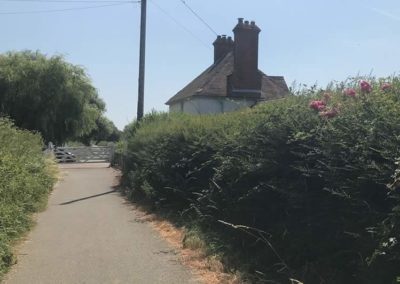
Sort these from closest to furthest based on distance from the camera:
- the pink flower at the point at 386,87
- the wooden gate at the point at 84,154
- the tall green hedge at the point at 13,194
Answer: the pink flower at the point at 386,87 < the tall green hedge at the point at 13,194 < the wooden gate at the point at 84,154

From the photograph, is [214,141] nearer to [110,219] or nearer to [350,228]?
[110,219]

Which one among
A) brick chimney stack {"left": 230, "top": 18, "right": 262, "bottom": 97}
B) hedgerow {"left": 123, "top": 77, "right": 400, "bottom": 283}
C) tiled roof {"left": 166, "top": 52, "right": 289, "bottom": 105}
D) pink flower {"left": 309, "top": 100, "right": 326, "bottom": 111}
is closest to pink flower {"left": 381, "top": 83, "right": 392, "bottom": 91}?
hedgerow {"left": 123, "top": 77, "right": 400, "bottom": 283}

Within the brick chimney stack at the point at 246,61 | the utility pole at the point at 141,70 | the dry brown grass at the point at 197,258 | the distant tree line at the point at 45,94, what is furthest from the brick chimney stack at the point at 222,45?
the dry brown grass at the point at 197,258

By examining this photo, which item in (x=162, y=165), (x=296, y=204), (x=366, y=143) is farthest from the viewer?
(x=162, y=165)

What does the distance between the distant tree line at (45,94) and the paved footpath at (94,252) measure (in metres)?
25.1

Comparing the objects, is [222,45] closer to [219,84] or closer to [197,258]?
[219,84]

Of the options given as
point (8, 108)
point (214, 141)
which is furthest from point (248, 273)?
point (8, 108)

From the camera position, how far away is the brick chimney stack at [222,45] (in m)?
40.3

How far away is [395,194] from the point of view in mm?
5230

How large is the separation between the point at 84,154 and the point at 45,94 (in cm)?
749

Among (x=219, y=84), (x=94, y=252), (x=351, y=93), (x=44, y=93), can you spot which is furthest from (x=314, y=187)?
(x=44, y=93)

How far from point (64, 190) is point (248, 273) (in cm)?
1499

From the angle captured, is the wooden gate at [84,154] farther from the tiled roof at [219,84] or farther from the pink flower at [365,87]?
the pink flower at [365,87]

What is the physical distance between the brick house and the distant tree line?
7078 mm
